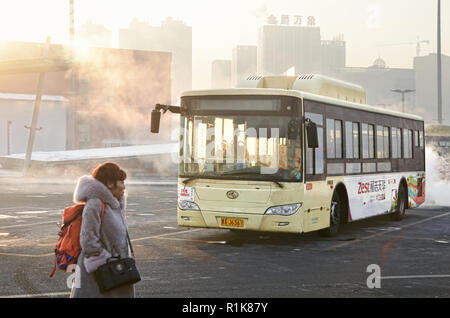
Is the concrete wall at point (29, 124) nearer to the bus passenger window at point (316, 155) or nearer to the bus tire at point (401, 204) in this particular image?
the bus tire at point (401, 204)

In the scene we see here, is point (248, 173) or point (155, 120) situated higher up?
point (155, 120)

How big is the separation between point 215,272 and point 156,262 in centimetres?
127

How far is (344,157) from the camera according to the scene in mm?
13984

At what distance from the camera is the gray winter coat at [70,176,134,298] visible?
16.2 feet

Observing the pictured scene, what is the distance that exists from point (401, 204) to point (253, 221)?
24.4 feet

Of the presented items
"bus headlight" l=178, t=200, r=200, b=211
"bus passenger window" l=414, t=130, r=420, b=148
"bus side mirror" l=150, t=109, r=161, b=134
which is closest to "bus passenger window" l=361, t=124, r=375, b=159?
"bus passenger window" l=414, t=130, r=420, b=148

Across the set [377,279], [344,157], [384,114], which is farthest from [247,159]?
[384,114]

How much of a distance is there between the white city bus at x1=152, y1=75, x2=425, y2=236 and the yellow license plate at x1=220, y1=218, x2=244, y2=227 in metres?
0.02

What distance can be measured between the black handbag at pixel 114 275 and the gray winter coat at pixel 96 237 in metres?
0.06

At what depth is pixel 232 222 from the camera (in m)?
12.2

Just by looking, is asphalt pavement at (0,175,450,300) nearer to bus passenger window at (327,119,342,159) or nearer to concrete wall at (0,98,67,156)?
bus passenger window at (327,119,342,159)

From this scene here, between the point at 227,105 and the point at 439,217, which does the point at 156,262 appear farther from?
the point at 439,217

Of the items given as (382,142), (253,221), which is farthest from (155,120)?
(382,142)

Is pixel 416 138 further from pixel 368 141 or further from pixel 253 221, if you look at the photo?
pixel 253 221
